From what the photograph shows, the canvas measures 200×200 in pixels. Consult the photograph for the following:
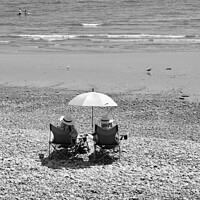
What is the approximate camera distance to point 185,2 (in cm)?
6500

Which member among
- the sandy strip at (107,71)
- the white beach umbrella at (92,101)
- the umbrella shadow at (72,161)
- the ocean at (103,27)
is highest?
the white beach umbrella at (92,101)

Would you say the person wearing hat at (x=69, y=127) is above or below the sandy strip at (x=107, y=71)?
above

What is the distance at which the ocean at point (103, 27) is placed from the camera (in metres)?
30.9

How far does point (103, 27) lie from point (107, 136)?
103 ft

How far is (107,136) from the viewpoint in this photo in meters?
11.1

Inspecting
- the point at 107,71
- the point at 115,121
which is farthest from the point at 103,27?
the point at 115,121

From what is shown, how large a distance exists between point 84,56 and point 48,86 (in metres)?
6.81

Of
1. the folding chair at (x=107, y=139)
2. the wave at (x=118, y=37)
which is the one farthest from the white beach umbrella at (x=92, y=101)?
the wave at (x=118, y=37)

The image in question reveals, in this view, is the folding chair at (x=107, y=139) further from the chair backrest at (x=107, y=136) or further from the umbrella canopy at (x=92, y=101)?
the umbrella canopy at (x=92, y=101)

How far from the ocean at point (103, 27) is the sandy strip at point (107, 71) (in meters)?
2.65

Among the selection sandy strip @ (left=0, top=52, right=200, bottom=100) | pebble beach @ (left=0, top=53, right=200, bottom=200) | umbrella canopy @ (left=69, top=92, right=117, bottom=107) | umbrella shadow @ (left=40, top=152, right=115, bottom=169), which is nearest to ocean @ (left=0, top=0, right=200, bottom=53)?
sandy strip @ (left=0, top=52, right=200, bottom=100)

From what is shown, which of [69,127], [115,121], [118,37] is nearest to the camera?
[69,127]

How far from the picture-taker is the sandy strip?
2020cm

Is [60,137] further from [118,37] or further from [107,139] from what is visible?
[118,37]
